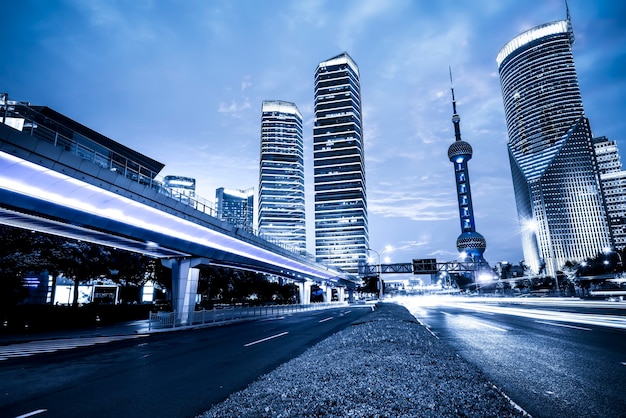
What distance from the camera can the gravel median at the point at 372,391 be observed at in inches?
164

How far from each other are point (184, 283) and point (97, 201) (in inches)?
586

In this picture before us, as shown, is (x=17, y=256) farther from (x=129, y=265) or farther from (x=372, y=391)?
(x=372, y=391)

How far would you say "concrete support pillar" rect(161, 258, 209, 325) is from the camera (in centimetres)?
3016

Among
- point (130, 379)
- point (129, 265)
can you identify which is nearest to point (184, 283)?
point (129, 265)

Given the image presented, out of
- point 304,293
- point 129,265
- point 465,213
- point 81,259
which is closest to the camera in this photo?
point 81,259

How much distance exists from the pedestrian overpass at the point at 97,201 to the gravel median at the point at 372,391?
14.4 meters

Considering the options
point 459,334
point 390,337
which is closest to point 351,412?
point 390,337

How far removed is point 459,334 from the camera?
50.1 feet

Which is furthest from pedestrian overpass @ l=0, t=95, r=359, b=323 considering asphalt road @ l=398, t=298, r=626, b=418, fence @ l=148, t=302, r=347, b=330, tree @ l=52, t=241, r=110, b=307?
asphalt road @ l=398, t=298, r=626, b=418

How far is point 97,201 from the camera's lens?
730 inches

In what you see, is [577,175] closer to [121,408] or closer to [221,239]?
[221,239]

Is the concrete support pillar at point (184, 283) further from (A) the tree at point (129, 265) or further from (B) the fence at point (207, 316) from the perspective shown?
(A) the tree at point (129, 265)

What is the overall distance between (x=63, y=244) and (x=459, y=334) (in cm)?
3129

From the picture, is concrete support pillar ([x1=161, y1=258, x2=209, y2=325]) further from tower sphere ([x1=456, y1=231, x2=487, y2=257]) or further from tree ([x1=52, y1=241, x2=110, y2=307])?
tower sphere ([x1=456, y1=231, x2=487, y2=257])
